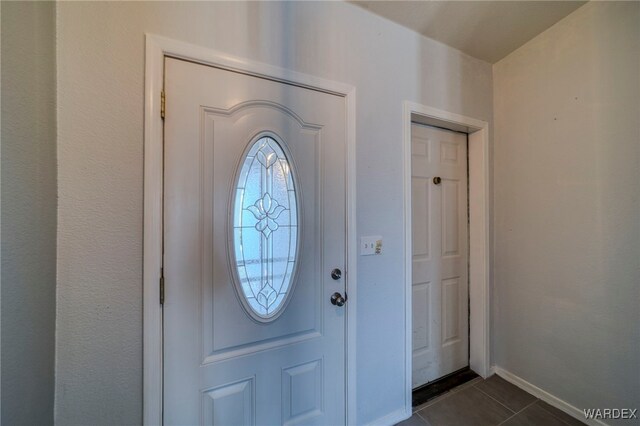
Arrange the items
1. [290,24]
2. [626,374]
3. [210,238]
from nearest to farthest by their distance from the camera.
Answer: [210,238] < [290,24] < [626,374]

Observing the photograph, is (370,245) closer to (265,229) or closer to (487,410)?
(265,229)

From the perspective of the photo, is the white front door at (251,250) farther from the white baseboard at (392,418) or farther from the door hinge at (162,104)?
the white baseboard at (392,418)

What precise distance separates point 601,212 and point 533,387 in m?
1.31

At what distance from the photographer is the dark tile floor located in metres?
1.48

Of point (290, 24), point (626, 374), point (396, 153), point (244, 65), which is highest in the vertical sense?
point (290, 24)

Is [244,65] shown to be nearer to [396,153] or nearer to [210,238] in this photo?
[210,238]

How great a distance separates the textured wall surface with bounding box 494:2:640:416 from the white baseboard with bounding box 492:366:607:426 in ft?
0.12

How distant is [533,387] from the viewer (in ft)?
5.60

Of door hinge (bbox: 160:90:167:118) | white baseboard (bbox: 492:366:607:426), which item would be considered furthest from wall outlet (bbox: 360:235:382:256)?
white baseboard (bbox: 492:366:607:426)

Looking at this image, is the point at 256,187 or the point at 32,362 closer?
the point at 32,362

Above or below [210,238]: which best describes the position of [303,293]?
below

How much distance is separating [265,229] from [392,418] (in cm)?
142

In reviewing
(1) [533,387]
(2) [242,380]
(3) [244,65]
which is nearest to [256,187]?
(3) [244,65]

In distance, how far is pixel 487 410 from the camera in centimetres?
157
